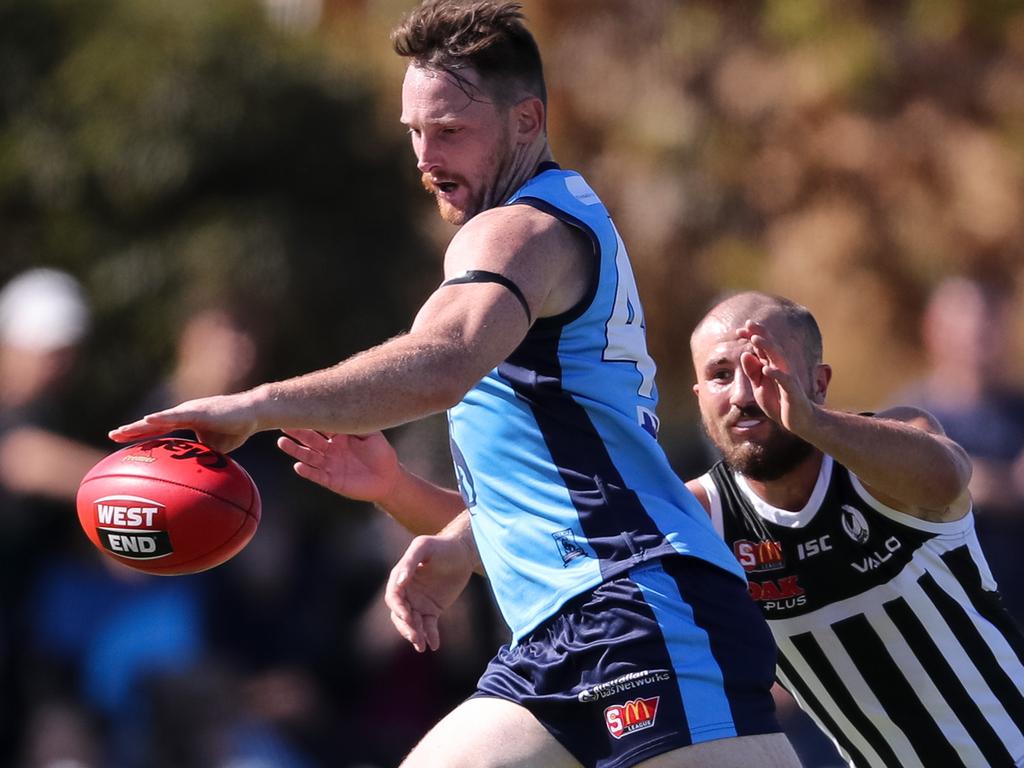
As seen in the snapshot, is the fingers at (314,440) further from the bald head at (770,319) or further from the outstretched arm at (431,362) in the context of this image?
the bald head at (770,319)

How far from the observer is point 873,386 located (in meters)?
11.5

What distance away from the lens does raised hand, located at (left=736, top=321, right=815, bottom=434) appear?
144 inches

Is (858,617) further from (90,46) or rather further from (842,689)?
(90,46)

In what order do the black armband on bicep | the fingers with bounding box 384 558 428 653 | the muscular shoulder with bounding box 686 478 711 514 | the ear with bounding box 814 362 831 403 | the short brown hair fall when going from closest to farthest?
the black armband on bicep, the short brown hair, the fingers with bounding box 384 558 428 653, the ear with bounding box 814 362 831 403, the muscular shoulder with bounding box 686 478 711 514

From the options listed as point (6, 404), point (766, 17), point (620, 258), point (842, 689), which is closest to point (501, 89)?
point (620, 258)

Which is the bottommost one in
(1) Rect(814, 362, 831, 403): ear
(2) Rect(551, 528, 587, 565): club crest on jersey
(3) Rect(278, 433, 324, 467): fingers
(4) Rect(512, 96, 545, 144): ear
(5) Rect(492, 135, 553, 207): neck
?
(2) Rect(551, 528, 587, 565): club crest on jersey

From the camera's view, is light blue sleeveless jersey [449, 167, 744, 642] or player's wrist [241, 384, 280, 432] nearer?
player's wrist [241, 384, 280, 432]

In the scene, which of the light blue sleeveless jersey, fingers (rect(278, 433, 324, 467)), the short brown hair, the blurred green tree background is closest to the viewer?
the light blue sleeveless jersey

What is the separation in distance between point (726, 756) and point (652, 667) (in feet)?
0.82

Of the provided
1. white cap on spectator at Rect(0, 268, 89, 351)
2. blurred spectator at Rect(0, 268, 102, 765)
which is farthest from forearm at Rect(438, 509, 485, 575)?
white cap on spectator at Rect(0, 268, 89, 351)

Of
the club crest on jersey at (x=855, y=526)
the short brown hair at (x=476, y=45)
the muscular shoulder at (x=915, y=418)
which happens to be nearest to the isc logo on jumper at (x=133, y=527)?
the short brown hair at (x=476, y=45)

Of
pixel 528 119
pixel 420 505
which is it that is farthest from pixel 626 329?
pixel 420 505

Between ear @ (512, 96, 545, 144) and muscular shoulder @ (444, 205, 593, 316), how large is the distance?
0.35 meters

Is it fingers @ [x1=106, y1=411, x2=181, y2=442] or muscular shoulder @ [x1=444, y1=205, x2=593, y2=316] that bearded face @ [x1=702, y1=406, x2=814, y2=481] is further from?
fingers @ [x1=106, y1=411, x2=181, y2=442]
